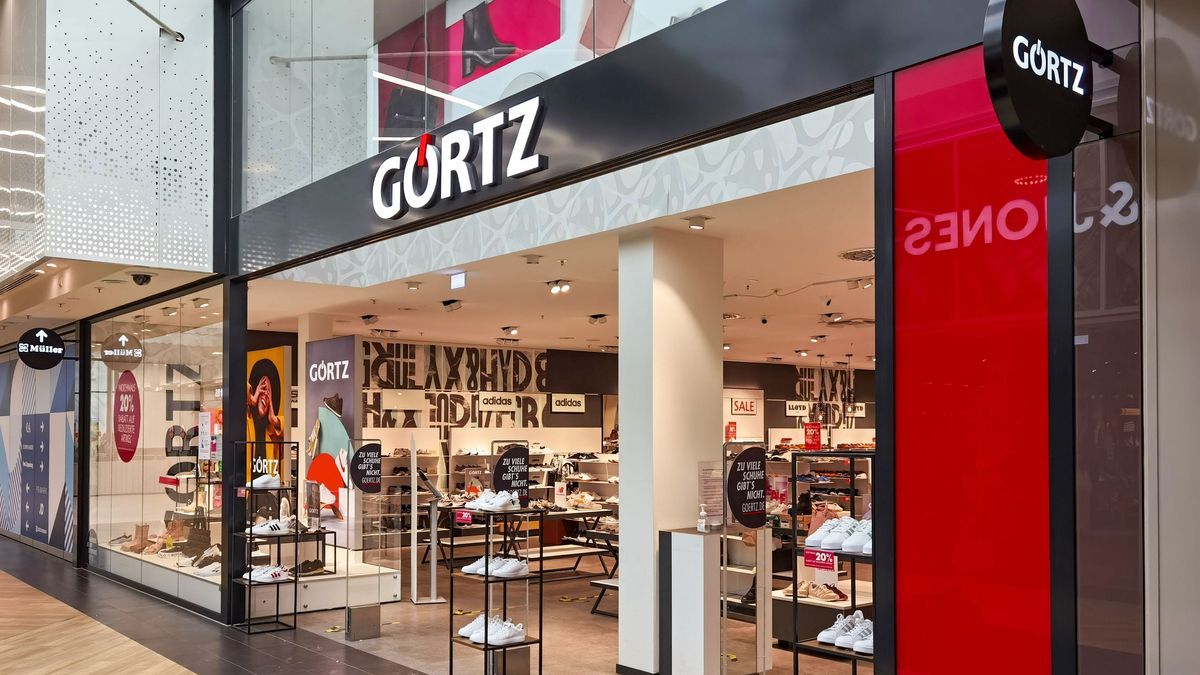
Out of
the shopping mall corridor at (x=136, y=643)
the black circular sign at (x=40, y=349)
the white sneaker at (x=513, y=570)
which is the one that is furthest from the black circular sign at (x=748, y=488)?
the black circular sign at (x=40, y=349)

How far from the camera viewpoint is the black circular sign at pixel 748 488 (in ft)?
20.3

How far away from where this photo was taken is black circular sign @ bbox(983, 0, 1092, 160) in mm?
2033

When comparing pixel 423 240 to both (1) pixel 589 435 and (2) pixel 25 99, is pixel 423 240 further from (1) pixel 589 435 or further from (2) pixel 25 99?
(1) pixel 589 435

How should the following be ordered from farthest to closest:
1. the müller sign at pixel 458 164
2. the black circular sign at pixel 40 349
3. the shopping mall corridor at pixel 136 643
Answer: the black circular sign at pixel 40 349 → the shopping mall corridor at pixel 136 643 → the müller sign at pixel 458 164

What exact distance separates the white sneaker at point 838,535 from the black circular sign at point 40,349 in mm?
9266

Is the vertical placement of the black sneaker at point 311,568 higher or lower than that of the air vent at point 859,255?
lower

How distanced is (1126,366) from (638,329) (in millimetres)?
4251

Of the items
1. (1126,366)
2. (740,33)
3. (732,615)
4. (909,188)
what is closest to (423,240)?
(732,615)

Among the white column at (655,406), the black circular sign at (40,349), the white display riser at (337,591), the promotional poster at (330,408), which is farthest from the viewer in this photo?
the promotional poster at (330,408)

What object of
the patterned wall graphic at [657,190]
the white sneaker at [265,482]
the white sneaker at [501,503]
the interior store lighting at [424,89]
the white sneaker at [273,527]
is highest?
the interior store lighting at [424,89]

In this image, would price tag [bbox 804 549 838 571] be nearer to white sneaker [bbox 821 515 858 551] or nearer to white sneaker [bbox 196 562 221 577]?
white sneaker [bbox 821 515 858 551]

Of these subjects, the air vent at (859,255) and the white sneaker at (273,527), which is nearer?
the air vent at (859,255)

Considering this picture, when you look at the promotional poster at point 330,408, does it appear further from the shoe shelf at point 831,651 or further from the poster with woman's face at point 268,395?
the shoe shelf at point 831,651

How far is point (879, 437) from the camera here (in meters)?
2.97
